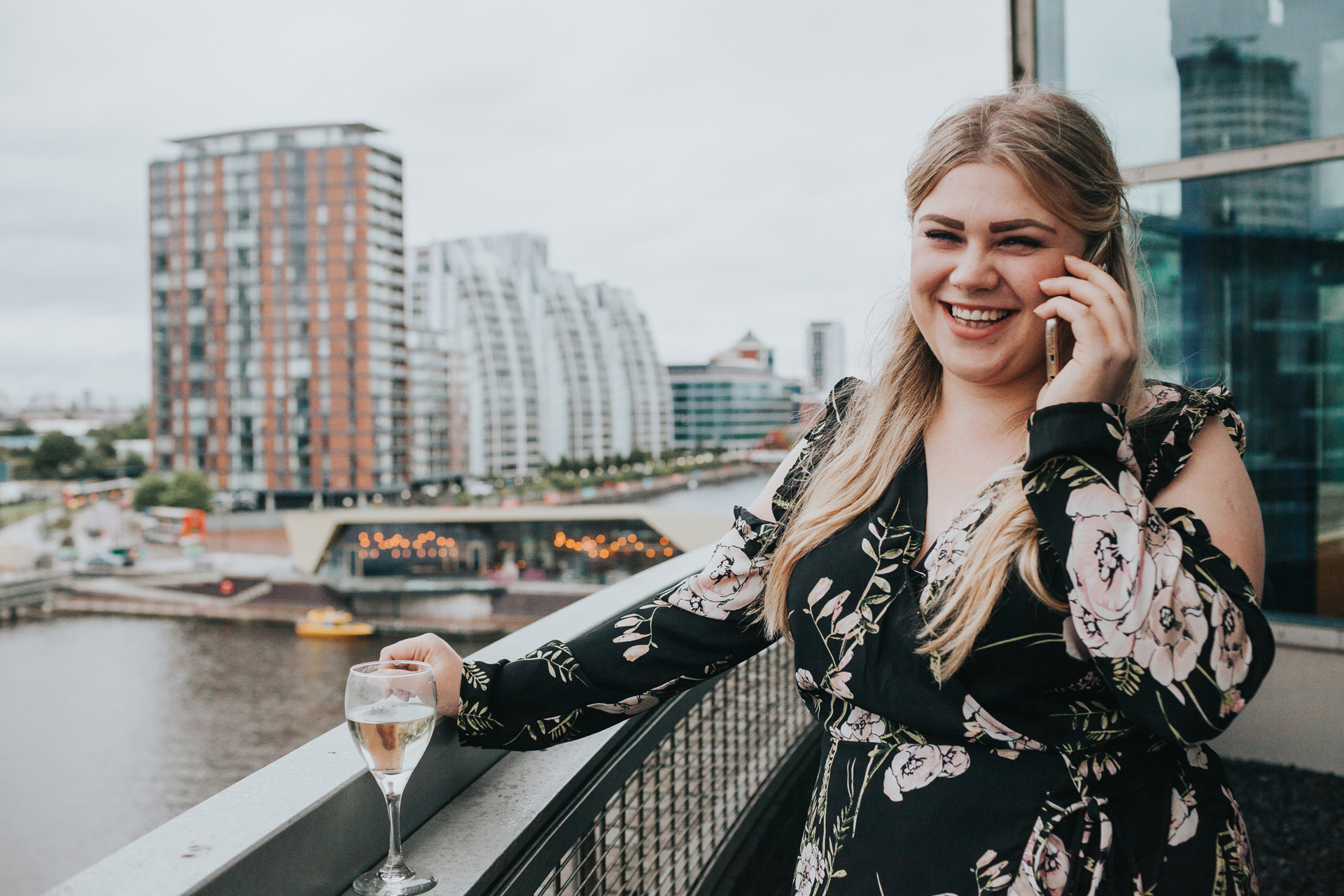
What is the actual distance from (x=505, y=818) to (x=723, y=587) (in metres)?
0.38

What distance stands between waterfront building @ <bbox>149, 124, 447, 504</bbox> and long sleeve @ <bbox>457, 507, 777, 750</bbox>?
6076 centimetres

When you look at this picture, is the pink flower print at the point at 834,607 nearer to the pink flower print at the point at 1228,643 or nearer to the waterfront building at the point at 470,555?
the pink flower print at the point at 1228,643

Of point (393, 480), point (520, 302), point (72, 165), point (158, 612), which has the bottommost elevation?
point (158, 612)

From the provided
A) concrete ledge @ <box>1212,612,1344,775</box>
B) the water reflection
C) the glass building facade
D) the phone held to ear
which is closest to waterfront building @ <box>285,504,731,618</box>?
the water reflection

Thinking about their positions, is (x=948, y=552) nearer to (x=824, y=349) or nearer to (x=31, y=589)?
(x=824, y=349)

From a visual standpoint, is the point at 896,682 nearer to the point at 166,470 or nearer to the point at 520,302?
the point at 166,470

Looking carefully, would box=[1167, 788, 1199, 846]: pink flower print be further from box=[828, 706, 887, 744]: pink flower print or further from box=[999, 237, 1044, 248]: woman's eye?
box=[999, 237, 1044, 248]: woman's eye

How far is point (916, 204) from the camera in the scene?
108cm

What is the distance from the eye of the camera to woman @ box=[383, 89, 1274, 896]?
83 centimetres

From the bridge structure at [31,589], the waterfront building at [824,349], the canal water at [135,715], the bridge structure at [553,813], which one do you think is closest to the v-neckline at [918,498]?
the bridge structure at [553,813]

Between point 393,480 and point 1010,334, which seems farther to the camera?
point 393,480

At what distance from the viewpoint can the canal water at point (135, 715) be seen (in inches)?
1603

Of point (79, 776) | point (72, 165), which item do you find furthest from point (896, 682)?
point (72, 165)

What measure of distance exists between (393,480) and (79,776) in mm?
22296
